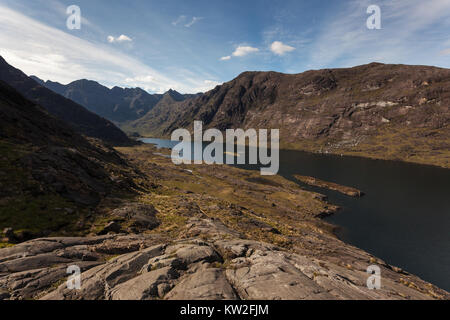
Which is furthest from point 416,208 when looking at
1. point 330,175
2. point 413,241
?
point 330,175

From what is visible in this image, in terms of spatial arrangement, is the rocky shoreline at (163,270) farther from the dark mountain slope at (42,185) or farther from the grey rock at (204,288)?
the dark mountain slope at (42,185)

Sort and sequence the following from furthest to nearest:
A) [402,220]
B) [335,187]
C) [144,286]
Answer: [335,187], [402,220], [144,286]

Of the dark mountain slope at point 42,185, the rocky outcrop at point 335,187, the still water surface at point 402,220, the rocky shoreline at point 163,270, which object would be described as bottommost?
the still water surface at point 402,220

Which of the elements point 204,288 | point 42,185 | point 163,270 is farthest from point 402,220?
point 42,185

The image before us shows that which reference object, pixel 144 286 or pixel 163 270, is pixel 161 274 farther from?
pixel 144 286

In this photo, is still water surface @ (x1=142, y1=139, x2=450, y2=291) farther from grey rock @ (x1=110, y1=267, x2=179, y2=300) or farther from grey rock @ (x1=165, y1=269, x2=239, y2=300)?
grey rock @ (x1=110, y1=267, x2=179, y2=300)

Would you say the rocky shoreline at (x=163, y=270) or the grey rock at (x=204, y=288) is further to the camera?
the rocky shoreline at (x=163, y=270)

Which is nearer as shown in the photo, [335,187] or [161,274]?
[161,274]

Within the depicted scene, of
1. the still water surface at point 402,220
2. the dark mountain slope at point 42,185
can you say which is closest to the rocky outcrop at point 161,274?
the dark mountain slope at point 42,185
